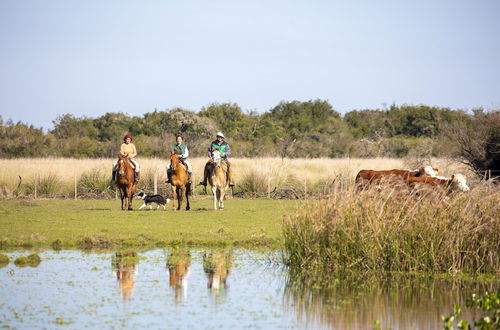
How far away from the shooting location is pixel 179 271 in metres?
12.9

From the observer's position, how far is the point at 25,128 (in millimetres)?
59406

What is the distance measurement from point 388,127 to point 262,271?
63.1 meters

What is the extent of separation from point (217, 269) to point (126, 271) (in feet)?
4.94

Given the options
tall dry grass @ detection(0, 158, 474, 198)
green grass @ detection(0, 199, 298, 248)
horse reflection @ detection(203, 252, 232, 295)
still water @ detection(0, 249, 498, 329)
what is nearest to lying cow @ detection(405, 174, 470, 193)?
green grass @ detection(0, 199, 298, 248)

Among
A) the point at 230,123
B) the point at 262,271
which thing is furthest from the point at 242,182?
the point at 230,123

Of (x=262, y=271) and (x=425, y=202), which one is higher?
(x=425, y=202)

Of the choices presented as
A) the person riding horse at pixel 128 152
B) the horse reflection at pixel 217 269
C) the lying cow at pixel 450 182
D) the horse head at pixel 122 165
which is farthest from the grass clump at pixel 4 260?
the person riding horse at pixel 128 152

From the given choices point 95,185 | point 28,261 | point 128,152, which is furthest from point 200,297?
point 95,185

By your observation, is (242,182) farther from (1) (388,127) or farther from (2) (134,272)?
(1) (388,127)

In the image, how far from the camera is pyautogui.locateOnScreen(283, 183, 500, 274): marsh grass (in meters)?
12.2

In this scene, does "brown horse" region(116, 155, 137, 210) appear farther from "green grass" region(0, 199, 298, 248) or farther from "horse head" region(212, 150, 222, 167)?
"horse head" region(212, 150, 222, 167)

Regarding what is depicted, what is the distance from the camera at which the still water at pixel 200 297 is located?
9.55m

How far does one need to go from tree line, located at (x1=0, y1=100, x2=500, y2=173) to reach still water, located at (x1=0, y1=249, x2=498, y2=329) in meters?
33.3

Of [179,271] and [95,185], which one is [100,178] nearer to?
[95,185]
